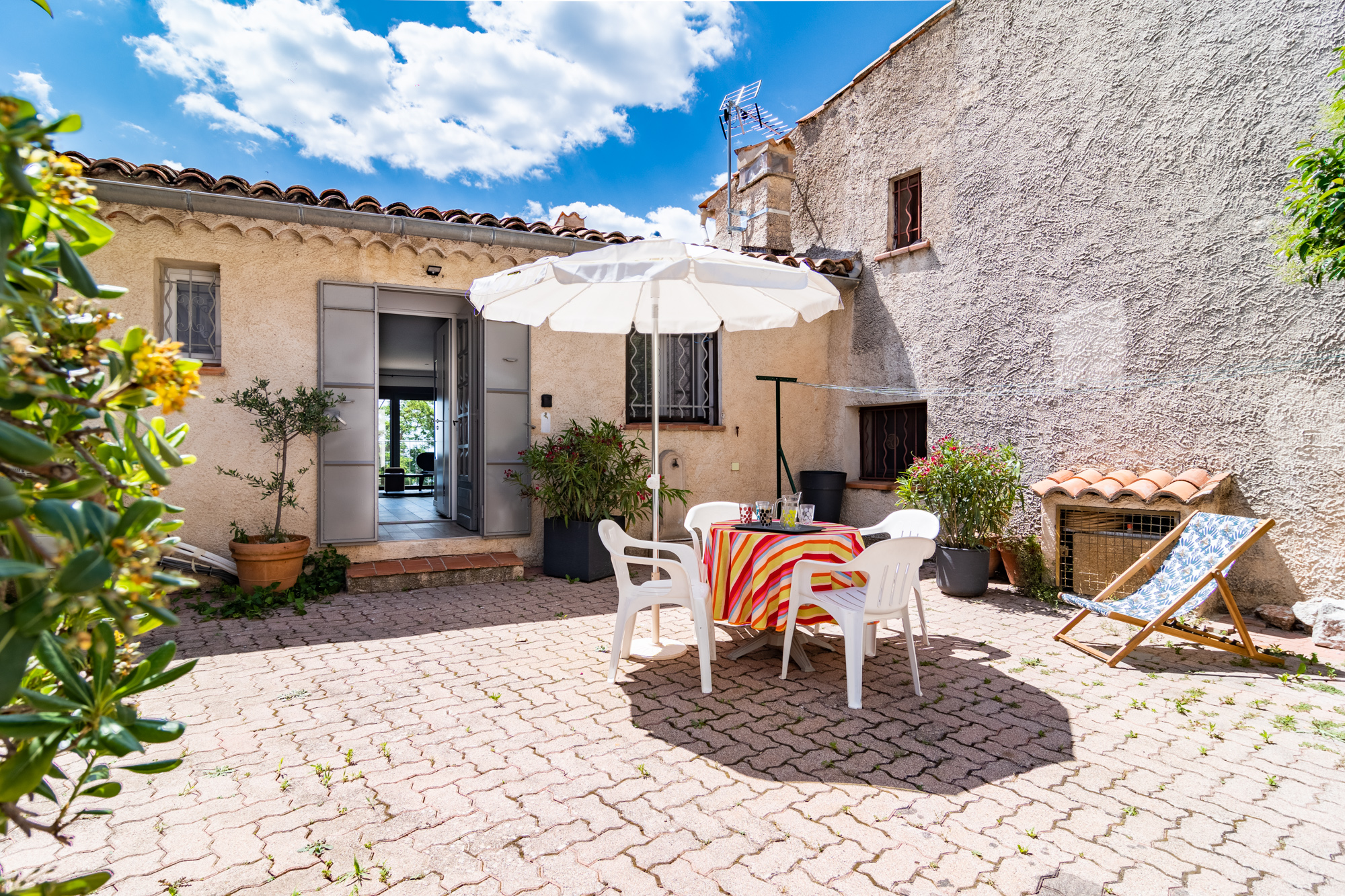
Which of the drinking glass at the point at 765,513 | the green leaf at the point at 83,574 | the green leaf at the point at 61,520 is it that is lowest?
the drinking glass at the point at 765,513

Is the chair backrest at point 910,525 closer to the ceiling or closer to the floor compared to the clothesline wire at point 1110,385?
closer to the floor

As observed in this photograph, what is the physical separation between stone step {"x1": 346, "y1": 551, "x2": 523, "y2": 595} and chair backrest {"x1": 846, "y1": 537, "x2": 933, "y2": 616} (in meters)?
3.77

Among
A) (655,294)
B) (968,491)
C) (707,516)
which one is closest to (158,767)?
(655,294)

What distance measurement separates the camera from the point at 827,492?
25.8 ft

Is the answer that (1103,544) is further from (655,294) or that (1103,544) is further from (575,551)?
(575,551)

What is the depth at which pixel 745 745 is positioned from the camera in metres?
2.96

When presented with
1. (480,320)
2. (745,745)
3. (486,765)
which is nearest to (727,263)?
(745,745)

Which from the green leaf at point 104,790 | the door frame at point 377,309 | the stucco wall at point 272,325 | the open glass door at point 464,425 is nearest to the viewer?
the green leaf at point 104,790

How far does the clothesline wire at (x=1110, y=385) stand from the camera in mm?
4688

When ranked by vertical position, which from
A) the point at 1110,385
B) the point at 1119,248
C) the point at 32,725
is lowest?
the point at 32,725

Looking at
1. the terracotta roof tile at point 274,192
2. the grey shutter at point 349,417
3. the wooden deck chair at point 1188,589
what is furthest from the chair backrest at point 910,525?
the grey shutter at point 349,417

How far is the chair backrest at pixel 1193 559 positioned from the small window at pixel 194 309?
7.18m

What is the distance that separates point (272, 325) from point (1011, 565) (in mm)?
6810

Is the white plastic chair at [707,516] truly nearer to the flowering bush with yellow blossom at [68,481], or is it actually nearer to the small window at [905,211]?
the flowering bush with yellow blossom at [68,481]
